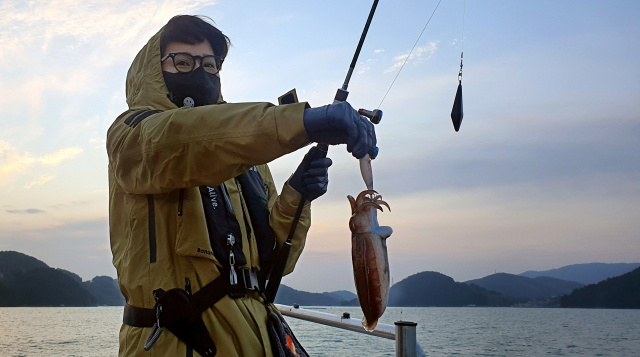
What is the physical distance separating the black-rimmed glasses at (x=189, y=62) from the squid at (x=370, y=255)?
3.62 feet

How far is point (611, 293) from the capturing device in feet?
428

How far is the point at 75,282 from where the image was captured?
407ft

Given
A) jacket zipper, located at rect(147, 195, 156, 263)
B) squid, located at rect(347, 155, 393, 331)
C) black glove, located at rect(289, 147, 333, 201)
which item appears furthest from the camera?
black glove, located at rect(289, 147, 333, 201)

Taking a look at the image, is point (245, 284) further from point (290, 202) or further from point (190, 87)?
point (190, 87)

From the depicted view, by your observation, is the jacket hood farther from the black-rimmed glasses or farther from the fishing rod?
the fishing rod

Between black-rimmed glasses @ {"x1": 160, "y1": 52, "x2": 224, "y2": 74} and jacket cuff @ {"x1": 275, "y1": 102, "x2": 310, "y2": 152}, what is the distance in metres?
1.05

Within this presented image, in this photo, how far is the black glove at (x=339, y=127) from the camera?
154 centimetres

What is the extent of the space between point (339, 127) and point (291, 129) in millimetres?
169

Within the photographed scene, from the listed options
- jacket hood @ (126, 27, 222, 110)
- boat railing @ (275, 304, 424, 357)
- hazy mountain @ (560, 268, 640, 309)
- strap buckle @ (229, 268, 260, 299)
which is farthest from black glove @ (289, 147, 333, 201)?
hazy mountain @ (560, 268, 640, 309)

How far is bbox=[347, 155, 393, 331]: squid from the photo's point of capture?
205 cm

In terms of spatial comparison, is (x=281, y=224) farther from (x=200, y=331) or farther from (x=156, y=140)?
(x=156, y=140)

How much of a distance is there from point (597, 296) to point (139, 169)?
6328 inches

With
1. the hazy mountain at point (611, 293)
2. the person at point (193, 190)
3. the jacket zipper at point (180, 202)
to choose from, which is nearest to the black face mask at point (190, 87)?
the person at point (193, 190)

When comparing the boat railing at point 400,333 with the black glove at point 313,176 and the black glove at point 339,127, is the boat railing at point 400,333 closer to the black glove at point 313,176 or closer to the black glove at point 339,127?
the black glove at point 313,176
